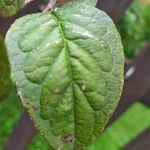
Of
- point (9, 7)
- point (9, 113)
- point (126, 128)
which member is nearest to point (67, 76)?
point (9, 7)

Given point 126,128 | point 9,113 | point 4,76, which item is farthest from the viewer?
point 126,128

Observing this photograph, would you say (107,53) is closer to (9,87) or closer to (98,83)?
(98,83)

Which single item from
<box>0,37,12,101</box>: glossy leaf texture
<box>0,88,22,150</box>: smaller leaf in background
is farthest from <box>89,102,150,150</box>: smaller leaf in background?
<box>0,37,12,101</box>: glossy leaf texture

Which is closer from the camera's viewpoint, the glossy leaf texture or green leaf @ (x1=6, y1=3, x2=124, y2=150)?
green leaf @ (x1=6, y1=3, x2=124, y2=150)

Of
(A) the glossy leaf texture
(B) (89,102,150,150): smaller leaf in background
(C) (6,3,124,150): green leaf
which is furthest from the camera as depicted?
(B) (89,102,150,150): smaller leaf in background

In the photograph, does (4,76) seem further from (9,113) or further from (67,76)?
(9,113)

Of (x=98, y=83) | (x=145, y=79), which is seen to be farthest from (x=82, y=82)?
(x=145, y=79)

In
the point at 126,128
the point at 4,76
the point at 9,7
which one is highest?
the point at 9,7

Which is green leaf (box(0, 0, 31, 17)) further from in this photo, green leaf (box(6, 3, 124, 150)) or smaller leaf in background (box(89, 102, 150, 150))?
smaller leaf in background (box(89, 102, 150, 150))
